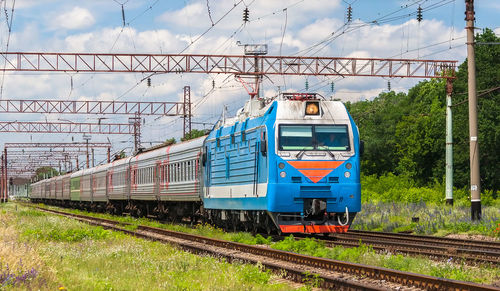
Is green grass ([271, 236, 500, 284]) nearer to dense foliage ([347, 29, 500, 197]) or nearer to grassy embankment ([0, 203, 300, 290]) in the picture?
grassy embankment ([0, 203, 300, 290])

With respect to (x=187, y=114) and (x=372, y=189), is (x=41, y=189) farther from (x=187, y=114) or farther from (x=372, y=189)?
(x=372, y=189)

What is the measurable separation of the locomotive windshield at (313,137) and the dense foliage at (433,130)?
44.3 feet

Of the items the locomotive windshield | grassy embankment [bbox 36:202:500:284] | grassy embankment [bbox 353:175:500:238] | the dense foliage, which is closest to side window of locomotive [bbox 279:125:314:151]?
the locomotive windshield

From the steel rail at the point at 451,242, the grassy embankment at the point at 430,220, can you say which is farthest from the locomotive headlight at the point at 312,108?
the grassy embankment at the point at 430,220

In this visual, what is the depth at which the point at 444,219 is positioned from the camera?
25078mm

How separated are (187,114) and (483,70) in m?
22.6

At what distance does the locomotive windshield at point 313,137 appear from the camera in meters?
18.1

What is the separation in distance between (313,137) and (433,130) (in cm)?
5240

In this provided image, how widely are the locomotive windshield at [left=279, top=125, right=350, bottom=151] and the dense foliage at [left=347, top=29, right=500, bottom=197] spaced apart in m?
13.5

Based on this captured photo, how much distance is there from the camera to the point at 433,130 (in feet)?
224

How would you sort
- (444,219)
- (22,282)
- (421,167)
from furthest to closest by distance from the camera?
(421,167), (444,219), (22,282)

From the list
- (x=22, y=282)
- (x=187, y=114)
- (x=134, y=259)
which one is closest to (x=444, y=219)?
(x=134, y=259)

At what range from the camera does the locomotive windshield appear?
1806 cm

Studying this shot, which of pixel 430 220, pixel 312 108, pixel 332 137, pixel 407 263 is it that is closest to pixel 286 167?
pixel 332 137
